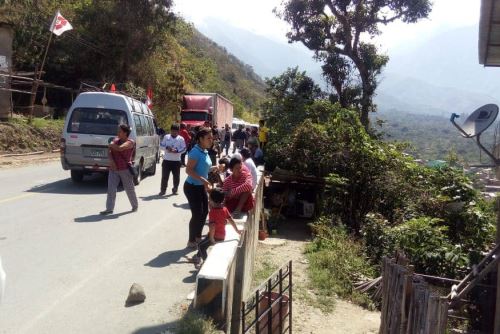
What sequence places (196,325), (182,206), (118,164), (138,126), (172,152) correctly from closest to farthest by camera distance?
1. (196,325)
2. (118,164)
3. (182,206)
4. (172,152)
5. (138,126)

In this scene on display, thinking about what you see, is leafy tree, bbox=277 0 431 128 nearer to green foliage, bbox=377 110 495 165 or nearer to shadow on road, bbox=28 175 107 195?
green foliage, bbox=377 110 495 165

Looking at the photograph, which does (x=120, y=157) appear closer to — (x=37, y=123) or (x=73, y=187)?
(x=73, y=187)

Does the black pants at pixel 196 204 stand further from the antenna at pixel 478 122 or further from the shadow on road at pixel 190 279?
the antenna at pixel 478 122

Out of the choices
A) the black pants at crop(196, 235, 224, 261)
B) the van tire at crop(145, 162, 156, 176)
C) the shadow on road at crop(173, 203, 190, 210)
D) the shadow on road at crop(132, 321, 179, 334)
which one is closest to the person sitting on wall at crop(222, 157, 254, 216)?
the black pants at crop(196, 235, 224, 261)

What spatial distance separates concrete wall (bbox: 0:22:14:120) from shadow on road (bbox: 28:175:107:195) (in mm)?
9390

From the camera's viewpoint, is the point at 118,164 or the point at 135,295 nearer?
the point at 135,295

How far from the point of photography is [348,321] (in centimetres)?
727

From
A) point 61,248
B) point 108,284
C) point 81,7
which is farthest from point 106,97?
point 81,7

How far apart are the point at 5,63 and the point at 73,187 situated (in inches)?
467

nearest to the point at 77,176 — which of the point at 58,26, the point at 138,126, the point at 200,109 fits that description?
the point at 138,126

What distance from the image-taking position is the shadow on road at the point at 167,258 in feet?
22.4

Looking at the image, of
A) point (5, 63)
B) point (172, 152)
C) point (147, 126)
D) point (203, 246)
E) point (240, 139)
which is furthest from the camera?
point (240, 139)

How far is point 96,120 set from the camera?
12508mm

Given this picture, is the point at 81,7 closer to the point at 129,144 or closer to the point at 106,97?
the point at 106,97
